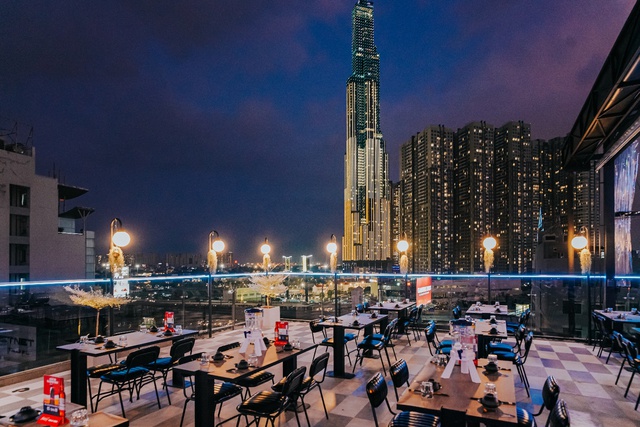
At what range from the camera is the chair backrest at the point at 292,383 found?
353 cm

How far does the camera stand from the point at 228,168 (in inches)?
2343

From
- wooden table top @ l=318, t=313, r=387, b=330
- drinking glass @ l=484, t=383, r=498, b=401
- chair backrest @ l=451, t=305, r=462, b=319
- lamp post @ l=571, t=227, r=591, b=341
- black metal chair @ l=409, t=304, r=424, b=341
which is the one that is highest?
lamp post @ l=571, t=227, r=591, b=341

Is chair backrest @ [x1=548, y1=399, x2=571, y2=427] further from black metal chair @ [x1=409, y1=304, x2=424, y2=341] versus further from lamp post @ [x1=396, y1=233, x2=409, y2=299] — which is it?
lamp post @ [x1=396, y1=233, x2=409, y2=299]

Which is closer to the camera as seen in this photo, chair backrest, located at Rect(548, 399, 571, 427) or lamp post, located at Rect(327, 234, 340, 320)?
chair backrest, located at Rect(548, 399, 571, 427)

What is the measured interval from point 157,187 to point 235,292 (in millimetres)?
A: 66728

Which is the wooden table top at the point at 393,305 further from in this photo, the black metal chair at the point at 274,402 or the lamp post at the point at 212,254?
the black metal chair at the point at 274,402

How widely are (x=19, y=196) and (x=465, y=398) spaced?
105 ft

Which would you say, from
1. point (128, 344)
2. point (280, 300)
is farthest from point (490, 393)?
point (280, 300)

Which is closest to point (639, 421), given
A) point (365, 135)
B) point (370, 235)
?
point (370, 235)

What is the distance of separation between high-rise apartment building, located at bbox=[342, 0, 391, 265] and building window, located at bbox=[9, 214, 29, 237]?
53769 millimetres

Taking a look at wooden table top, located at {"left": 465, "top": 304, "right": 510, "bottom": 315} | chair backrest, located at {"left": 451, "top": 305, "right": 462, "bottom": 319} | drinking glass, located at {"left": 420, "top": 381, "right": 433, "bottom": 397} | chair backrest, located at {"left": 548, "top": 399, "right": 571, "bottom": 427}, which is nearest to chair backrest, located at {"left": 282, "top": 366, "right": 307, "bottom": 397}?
drinking glass, located at {"left": 420, "top": 381, "right": 433, "bottom": 397}

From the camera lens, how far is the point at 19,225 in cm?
2566

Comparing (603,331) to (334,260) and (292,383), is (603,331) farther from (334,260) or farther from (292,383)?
(292,383)

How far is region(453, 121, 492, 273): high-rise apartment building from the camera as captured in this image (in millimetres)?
54031
